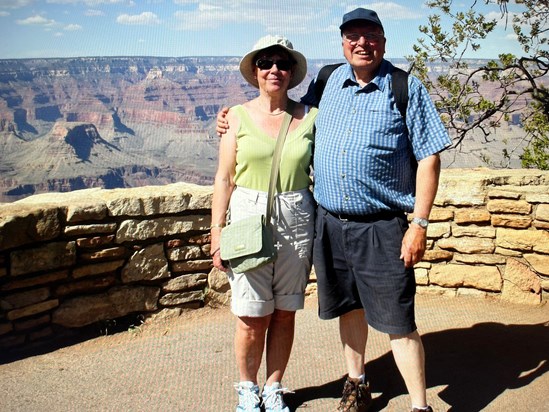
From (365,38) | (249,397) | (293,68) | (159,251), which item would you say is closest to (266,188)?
(293,68)

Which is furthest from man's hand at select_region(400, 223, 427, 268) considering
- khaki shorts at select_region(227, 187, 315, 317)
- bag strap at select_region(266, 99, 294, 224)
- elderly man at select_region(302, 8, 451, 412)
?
bag strap at select_region(266, 99, 294, 224)

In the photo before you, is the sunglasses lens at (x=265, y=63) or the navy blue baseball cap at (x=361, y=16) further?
the sunglasses lens at (x=265, y=63)

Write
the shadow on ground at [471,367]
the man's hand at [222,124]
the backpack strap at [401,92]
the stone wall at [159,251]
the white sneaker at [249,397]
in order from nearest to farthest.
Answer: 1. the backpack strap at [401,92]
2. the man's hand at [222,124]
3. the white sneaker at [249,397]
4. the shadow on ground at [471,367]
5. the stone wall at [159,251]

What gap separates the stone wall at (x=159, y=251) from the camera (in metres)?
3.62

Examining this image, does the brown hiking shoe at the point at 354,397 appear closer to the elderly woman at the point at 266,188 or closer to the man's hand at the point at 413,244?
the elderly woman at the point at 266,188

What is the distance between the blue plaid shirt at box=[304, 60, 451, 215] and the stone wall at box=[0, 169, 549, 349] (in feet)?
5.71

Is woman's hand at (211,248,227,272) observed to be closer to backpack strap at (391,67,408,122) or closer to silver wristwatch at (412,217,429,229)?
silver wristwatch at (412,217,429,229)

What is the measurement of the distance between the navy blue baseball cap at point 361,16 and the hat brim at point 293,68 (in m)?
0.27

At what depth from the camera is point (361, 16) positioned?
7.96ft

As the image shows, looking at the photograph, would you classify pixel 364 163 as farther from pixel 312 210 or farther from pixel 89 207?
pixel 89 207

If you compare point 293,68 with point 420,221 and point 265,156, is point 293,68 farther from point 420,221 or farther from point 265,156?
point 420,221

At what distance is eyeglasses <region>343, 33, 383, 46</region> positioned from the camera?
245cm

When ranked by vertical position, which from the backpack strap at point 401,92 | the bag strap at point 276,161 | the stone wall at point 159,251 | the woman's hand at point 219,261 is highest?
the backpack strap at point 401,92

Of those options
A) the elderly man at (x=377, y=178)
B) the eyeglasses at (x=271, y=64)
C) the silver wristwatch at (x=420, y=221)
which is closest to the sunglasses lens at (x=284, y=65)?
the eyeglasses at (x=271, y=64)
